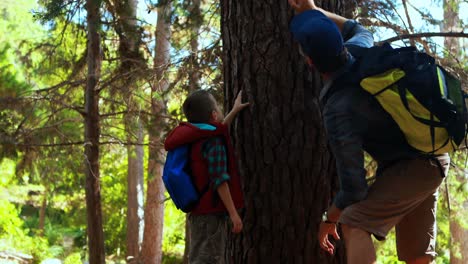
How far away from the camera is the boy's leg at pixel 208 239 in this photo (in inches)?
133

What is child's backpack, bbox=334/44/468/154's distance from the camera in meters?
2.42

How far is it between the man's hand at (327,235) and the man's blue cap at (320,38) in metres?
0.85

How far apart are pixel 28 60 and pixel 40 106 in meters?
1.58

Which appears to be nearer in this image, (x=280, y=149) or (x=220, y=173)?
(x=220, y=173)

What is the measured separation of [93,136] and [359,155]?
7.24m

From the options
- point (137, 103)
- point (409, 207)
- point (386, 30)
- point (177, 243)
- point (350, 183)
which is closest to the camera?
point (350, 183)

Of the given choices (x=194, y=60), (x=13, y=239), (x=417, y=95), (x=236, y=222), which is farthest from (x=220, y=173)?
(x=13, y=239)

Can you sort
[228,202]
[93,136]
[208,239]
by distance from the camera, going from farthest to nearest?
[93,136], [208,239], [228,202]

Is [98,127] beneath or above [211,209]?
above

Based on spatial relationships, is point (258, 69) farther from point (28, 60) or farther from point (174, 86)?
point (28, 60)

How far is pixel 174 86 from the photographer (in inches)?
360

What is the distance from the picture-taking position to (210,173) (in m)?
3.18

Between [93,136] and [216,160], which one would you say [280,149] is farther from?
[93,136]

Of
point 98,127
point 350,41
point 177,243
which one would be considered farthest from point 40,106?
point 177,243
